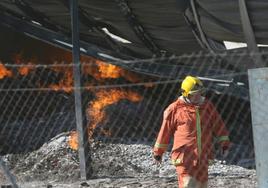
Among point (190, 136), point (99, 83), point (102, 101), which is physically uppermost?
point (99, 83)

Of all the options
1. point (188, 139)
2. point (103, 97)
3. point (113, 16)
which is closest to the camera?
point (188, 139)

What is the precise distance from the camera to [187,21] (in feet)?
33.5

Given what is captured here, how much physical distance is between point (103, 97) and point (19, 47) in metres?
3.09

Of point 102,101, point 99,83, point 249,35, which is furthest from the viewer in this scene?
point 99,83

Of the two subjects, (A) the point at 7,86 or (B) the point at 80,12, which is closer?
(B) the point at 80,12

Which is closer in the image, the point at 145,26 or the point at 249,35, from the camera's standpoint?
the point at 249,35

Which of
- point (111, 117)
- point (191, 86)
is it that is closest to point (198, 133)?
point (191, 86)

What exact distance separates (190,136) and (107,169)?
3.97 m

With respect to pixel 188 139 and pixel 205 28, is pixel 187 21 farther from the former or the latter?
pixel 188 139

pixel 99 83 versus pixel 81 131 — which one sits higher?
pixel 99 83

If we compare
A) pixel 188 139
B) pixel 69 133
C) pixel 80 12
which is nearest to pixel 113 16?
pixel 80 12

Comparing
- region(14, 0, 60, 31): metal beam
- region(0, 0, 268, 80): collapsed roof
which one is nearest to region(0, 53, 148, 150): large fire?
region(0, 0, 268, 80): collapsed roof

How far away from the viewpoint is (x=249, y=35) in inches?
363

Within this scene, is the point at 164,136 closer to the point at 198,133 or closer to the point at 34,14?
the point at 198,133
